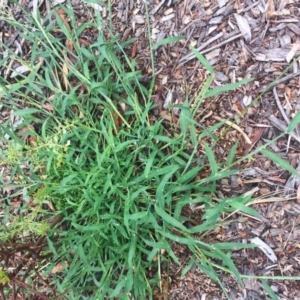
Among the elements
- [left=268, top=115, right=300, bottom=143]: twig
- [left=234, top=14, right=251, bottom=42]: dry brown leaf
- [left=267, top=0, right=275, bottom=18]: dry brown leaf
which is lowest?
[left=268, top=115, right=300, bottom=143]: twig

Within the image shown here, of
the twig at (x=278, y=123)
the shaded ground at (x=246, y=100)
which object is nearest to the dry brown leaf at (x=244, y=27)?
the shaded ground at (x=246, y=100)

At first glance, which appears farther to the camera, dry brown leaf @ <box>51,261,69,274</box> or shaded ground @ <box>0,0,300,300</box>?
dry brown leaf @ <box>51,261,69,274</box>

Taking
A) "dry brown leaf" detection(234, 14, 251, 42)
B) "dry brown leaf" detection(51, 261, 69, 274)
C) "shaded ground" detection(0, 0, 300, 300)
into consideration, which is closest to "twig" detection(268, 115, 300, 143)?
"shaded ground" detection(0, 0, 300, 300)

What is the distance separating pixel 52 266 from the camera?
1.79 m

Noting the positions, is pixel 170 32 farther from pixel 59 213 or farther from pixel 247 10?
pixel 59 213

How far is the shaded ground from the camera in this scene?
5.35 feet

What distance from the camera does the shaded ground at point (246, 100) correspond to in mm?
1632

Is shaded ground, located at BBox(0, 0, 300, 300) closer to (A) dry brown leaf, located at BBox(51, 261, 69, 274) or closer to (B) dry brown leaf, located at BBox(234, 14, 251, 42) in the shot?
(B) dry brown leaf, located at BBox(234, 14, 251, 42)

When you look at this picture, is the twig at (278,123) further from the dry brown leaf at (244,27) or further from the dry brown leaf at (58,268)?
the dry brown leaf at (58,268)

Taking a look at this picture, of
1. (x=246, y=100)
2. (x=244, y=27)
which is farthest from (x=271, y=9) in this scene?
(x=246, y=100)

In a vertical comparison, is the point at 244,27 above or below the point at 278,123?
above

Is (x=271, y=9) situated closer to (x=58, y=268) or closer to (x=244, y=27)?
(x=244, y=27)

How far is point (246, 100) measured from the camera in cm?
167

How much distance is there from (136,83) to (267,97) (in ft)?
1.61
